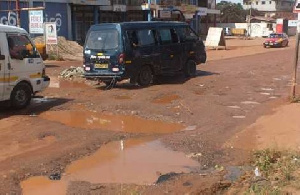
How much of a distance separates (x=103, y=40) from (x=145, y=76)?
1848 mm

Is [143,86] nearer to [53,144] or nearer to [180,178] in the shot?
[53,144]

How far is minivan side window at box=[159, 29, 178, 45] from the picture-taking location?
14.8 m

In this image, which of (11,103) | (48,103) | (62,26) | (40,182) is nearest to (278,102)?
(48,103)

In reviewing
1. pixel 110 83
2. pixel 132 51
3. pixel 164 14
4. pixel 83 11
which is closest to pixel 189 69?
pixel 110 83

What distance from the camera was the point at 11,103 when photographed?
1050cm

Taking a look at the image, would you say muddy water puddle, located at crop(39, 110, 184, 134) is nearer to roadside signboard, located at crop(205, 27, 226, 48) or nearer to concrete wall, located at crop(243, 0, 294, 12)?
roadside signboard, located at crop(205, 27, 226, 48)

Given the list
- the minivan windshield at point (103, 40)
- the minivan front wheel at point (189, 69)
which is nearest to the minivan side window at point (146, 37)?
the minivan windshield at point (103, 40)

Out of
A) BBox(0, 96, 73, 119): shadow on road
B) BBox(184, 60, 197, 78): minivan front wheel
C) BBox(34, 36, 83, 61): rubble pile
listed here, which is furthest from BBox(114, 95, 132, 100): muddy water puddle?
BBox(34, 36, 83, 61): rubble pile

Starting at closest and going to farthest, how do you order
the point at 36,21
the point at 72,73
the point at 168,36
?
the point at 168,36 < the point at 72,73 < the point at 36,21

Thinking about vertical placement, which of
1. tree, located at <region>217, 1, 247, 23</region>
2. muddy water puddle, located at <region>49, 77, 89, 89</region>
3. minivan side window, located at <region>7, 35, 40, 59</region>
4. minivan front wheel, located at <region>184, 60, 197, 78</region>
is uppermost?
tree, located at <region>217, 1, 247, 23</region>

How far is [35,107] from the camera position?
36.6 ft

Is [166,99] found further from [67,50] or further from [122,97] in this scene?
[67,50]

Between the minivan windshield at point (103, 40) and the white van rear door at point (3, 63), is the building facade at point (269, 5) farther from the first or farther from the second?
the white van rear door at point (3, 63)

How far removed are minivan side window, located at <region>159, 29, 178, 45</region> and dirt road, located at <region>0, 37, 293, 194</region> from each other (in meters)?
1.78
